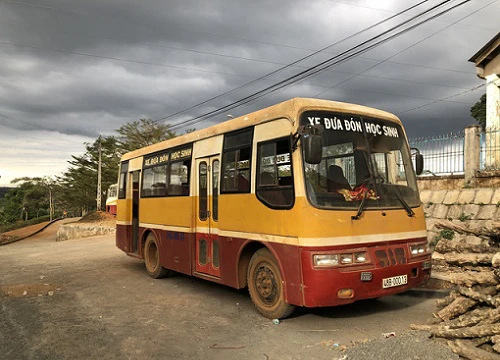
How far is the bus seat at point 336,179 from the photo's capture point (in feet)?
17.7

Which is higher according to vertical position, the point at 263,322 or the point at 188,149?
the point at 188,149

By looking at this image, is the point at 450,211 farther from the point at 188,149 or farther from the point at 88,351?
the point at 88,351

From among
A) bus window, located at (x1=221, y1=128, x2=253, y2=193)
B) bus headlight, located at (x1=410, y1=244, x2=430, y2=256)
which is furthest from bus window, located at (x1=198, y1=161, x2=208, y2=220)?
bus headlight, located at (x1=410, y1=244, x2=430, y2=256)

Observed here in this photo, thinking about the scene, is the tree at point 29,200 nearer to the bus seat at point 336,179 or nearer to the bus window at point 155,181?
the bus window at point 155,181

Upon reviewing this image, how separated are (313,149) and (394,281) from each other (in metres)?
2.10

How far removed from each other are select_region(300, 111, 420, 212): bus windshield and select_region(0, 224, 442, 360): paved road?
1.64 metres

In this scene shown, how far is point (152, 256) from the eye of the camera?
9.82 metres

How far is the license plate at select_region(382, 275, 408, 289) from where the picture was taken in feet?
17.6

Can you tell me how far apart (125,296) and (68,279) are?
8.98ft

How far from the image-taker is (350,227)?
5258 mm

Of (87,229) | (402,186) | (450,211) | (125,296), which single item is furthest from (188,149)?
(87,229)

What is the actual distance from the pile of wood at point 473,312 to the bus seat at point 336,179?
5.63ft

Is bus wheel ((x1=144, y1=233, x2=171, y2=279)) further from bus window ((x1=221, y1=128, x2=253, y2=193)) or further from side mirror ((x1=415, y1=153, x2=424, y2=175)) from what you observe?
side mirror ((x1=415, y1=153, x2=424, y2=175))

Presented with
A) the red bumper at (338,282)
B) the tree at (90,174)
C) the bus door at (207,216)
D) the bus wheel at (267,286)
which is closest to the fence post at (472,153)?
the red bumper at (338,282)
